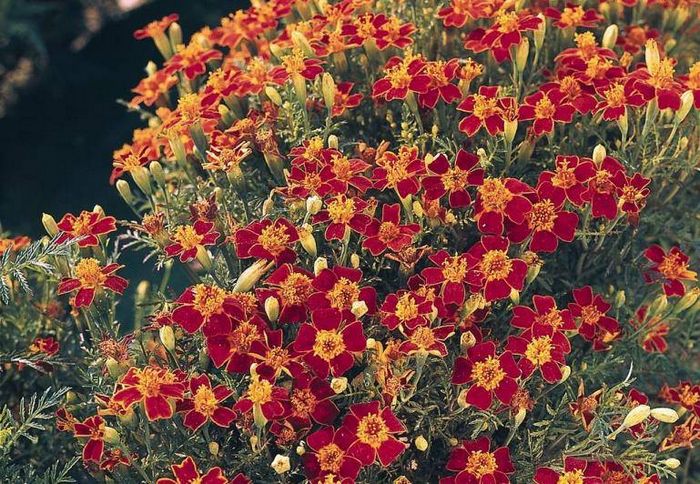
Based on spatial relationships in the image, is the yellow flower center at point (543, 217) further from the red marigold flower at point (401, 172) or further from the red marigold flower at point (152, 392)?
the red marigold flower at point (152, 392)

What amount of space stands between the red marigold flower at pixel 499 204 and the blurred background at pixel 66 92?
2780 mm

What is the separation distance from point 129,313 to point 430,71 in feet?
6.12

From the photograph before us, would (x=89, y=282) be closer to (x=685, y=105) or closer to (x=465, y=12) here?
(x=465, y=12)

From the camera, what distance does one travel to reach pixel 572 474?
63.4 inches

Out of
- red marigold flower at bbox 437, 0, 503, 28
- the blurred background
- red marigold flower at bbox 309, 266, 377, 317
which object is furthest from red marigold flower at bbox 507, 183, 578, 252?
the blurred background

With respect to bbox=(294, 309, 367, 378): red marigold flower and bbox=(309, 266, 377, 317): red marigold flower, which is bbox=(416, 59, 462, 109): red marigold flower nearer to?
bbox=(309, 266, 377, 317): red marigold flower

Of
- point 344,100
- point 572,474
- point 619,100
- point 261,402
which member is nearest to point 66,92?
point 344,100

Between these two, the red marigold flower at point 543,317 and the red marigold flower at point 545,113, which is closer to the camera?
the red marigold flower at point 543,317

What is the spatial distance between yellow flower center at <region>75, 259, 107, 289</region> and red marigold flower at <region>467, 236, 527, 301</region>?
2.34ft

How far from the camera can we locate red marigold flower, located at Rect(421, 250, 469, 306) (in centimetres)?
170

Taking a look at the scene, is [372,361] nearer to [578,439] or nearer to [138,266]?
[578,439]

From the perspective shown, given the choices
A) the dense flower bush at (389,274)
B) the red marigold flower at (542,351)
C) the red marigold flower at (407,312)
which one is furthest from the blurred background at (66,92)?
the red marigold flower at (542,351)

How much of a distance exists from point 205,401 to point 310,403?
0.19m

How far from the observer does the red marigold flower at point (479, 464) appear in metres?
1.65
